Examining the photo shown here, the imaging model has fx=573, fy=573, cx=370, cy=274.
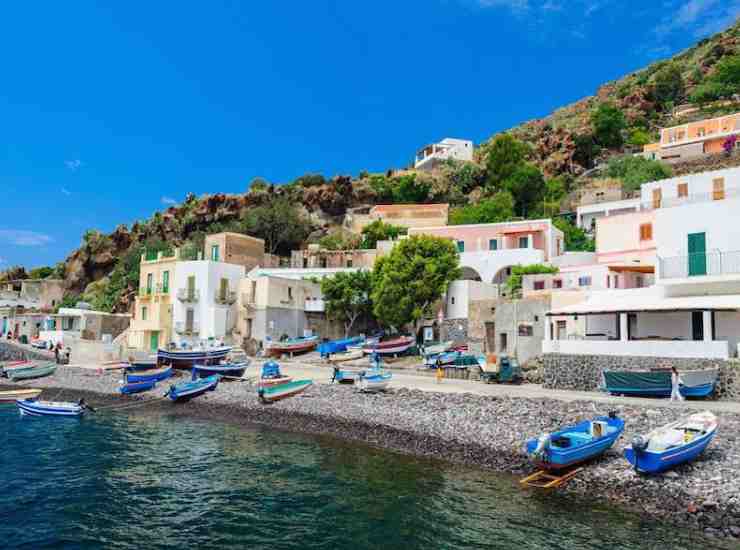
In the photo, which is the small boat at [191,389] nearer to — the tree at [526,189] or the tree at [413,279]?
the tree at [413,279]

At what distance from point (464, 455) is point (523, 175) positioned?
49681 mm

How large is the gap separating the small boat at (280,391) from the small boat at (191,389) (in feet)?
13.9

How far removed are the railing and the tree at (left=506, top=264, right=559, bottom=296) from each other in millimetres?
20487

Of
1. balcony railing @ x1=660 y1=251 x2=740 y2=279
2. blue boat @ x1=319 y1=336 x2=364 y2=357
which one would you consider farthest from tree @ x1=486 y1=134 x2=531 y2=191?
balcony railing @ x1=660 y1=251 x2=740 y2=279

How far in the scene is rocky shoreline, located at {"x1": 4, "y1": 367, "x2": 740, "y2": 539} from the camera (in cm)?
1308

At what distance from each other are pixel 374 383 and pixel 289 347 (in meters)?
15.6

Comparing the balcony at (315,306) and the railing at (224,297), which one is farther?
the balcony at (315,306)

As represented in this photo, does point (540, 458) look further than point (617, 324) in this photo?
No

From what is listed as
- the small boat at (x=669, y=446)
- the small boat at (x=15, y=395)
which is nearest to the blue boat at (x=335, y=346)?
the small boat at (x=15, y=395)

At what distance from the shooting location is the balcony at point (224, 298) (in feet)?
142

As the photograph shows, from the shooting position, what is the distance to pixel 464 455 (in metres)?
17.5

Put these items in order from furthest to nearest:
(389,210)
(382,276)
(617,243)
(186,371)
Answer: (389,210), (382,276), (186,371), (617,243)

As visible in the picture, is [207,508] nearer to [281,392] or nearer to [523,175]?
[281,392]

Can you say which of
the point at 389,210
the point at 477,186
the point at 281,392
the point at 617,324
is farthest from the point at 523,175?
the point at 281,392
